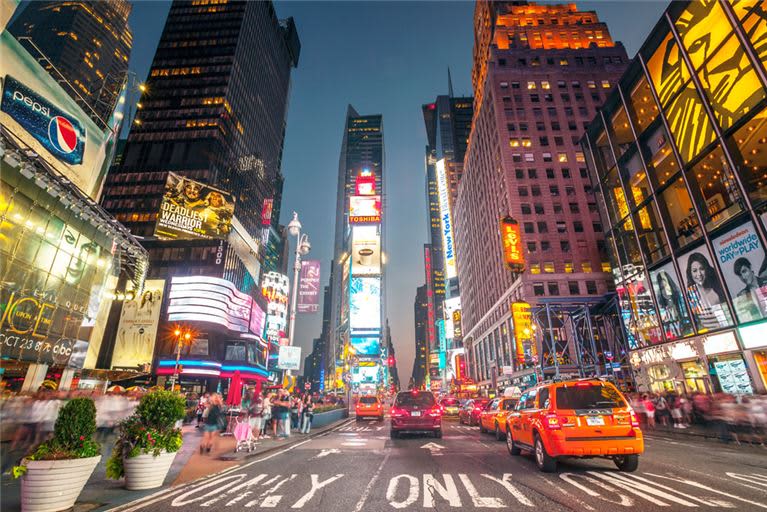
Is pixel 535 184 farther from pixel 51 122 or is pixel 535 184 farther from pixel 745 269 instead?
pixel 51 122

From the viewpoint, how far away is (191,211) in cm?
3238

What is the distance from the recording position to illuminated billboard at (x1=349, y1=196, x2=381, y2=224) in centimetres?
6962

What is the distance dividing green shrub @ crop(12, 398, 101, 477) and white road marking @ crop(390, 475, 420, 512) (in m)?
4.88

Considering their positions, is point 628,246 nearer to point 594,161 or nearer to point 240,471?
point 594,161

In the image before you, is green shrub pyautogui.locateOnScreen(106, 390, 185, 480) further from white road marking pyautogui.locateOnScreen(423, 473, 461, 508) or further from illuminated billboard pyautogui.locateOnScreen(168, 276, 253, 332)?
illuminated billboard pyautogui.locateOnScreen(168, 276, 253, 332)

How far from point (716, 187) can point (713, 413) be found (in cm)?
1379

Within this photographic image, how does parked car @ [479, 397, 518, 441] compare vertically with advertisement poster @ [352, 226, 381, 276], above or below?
below

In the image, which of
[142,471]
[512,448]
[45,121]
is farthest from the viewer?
[45,121]

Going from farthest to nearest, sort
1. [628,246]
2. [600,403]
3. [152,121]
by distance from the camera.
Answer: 1. [152,121]
2. [628,246]
3. [600,403]

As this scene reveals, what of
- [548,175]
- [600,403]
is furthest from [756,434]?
[548,175]

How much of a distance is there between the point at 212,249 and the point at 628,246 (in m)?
61.1

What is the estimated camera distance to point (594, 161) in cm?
3475

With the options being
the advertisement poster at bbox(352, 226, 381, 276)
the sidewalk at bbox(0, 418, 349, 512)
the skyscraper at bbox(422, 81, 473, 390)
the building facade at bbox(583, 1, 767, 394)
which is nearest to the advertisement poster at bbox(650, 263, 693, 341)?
the building facade at bbox(583, 1, 767, 394)

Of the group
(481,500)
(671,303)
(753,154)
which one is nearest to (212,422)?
(481,500)
